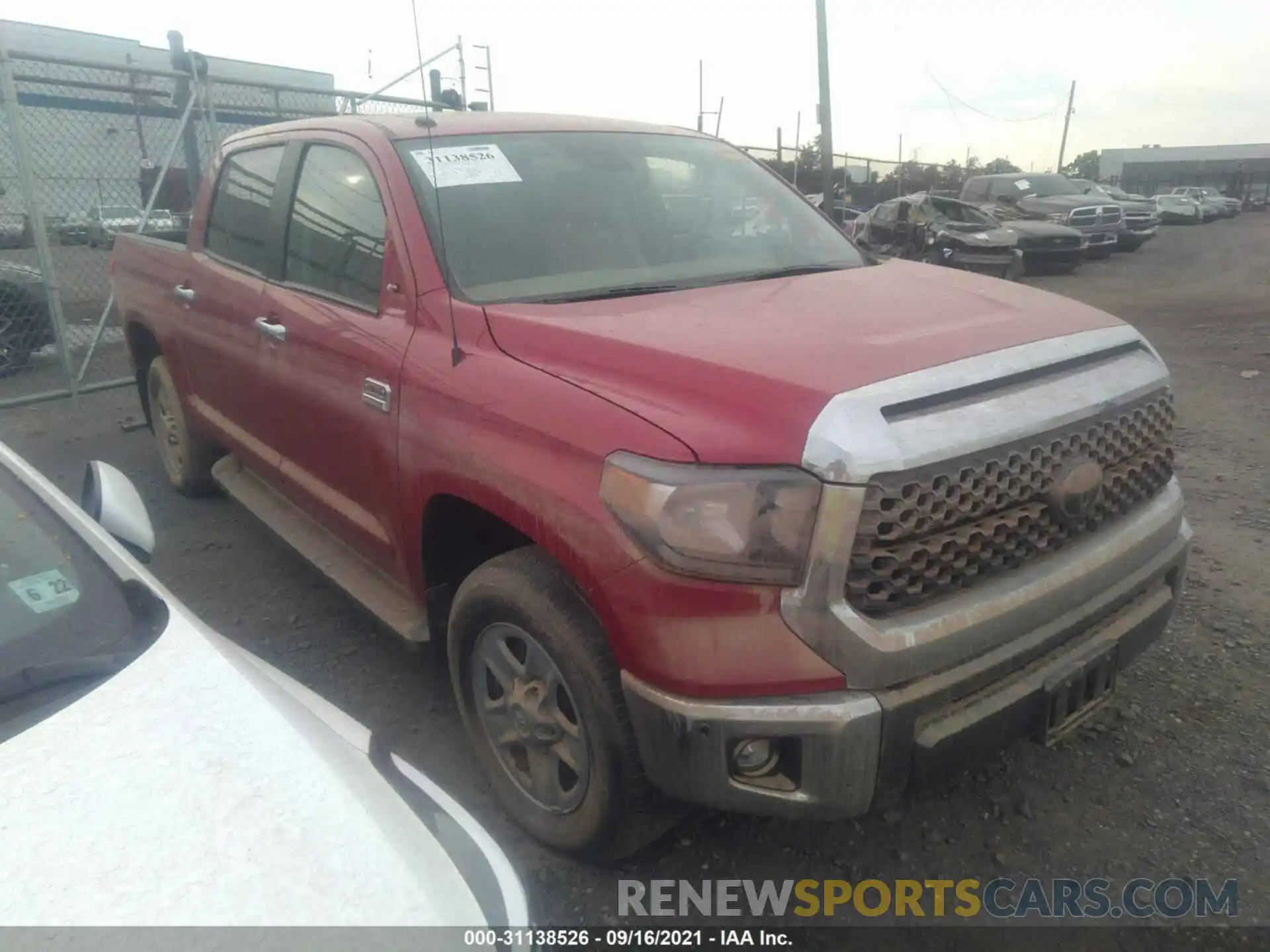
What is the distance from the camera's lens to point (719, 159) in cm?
359

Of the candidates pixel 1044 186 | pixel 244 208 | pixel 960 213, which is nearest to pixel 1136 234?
pixel 1044 186

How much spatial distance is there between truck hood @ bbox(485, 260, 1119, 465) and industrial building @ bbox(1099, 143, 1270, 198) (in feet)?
200

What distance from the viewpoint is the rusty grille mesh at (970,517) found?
1.84 metres

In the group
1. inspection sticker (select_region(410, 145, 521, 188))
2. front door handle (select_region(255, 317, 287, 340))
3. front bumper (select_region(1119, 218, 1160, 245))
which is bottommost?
front bumper (select_region(1119, 218, 1160, 245))

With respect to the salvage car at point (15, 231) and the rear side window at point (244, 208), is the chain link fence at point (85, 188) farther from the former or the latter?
the rear side window at point (244, 208)

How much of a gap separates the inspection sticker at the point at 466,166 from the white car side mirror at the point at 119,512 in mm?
1296

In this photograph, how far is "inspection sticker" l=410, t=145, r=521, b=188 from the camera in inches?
114

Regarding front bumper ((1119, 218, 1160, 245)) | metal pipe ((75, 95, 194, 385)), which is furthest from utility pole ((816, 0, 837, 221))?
metal pipe ((75, 95, 194, 385))

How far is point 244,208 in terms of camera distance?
3.90 metres

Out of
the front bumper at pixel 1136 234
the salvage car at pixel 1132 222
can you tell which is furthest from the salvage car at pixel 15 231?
the front bumper at pixel 1136 234

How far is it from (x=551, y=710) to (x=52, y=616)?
113 cm

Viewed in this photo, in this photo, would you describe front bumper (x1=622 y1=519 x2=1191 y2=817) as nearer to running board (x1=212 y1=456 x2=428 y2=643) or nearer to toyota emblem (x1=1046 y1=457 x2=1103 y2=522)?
toyota emblem (x1=1046 y1=457 x2=1103 y2=522)

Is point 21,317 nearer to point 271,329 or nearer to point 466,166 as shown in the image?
point 271,329

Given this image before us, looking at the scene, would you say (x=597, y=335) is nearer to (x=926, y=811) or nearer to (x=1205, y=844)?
(x=926, y=811)
